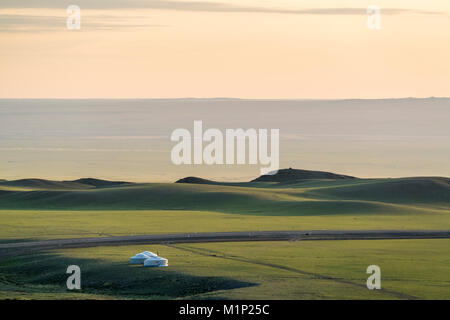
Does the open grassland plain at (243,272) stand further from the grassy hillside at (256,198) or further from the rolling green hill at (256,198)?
the rolling green hill at (256,198)

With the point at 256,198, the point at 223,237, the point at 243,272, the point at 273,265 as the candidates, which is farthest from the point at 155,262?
the point at 256,198

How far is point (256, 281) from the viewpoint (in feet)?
213

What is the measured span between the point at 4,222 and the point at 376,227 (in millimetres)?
38948

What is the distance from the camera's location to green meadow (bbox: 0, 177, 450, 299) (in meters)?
64.4

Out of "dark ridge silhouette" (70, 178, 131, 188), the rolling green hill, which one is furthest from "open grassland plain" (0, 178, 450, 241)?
"dark ridge silhouette" (70, 178, 131, 188)

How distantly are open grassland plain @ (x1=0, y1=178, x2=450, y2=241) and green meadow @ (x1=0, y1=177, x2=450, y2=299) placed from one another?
0.57ft

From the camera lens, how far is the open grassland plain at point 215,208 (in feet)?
336

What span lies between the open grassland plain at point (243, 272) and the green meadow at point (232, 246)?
0.07 meters

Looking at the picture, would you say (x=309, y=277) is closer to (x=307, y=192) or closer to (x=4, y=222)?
(x=4, y=222)

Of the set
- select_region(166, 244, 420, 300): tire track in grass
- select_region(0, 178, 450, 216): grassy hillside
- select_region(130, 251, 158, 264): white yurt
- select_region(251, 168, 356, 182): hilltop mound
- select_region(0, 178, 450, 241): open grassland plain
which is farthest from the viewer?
select_region(251, 168, 356, 182): hilltop mound

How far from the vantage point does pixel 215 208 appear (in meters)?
132

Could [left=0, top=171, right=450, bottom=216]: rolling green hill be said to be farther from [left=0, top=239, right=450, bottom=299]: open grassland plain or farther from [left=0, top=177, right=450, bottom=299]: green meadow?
[left=0, top=239, right=450, bottom=299]: open grassland plain

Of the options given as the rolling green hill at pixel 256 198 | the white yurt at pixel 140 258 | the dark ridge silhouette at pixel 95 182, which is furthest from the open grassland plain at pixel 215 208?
the white yurt at pixel 140 258
